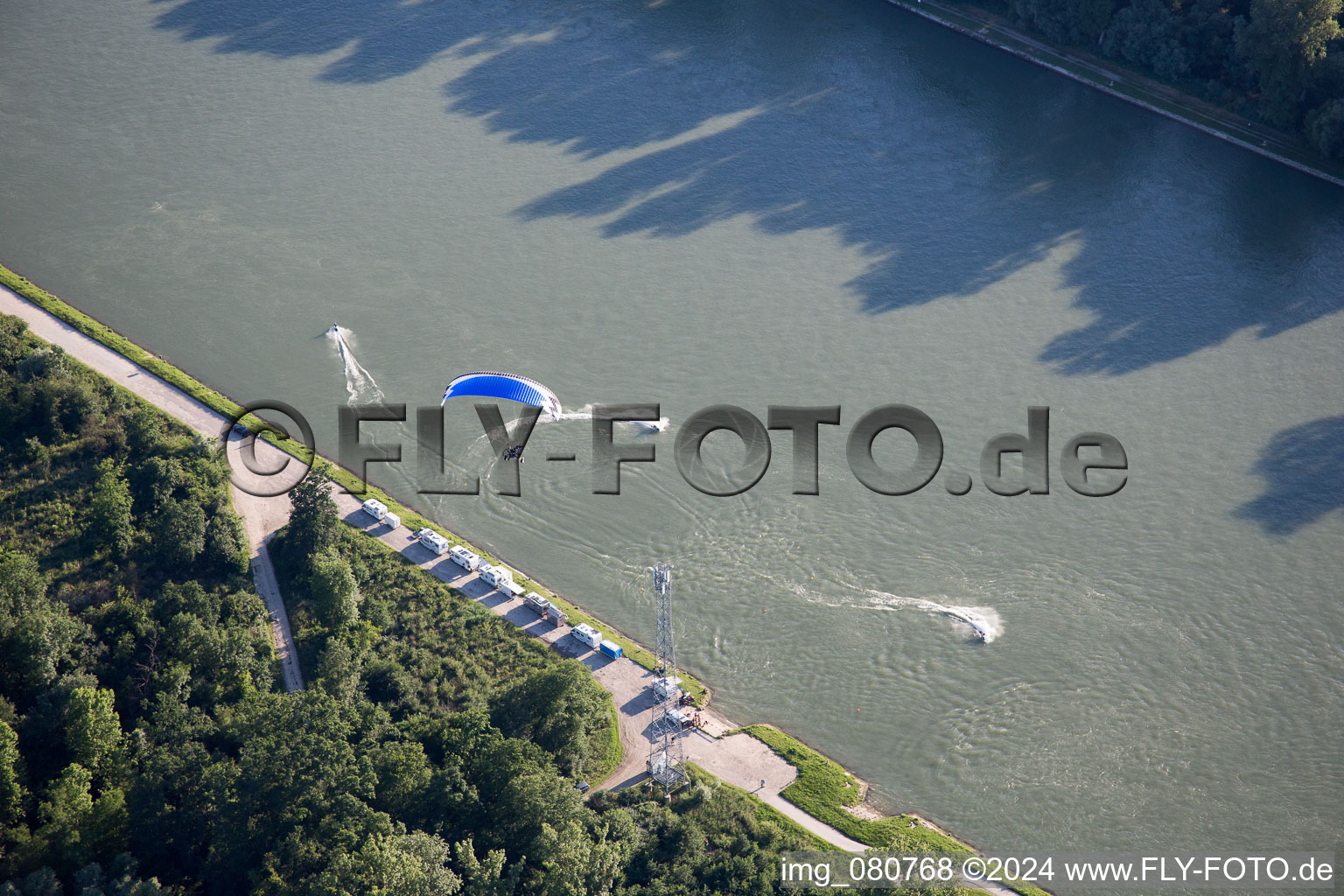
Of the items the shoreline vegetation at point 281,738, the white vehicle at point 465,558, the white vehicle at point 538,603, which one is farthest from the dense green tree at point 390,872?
the white vehicle at point 465,558

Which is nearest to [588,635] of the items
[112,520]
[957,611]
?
[957,611]

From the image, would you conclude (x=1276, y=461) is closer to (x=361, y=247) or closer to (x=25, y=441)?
(x=361, y=247)

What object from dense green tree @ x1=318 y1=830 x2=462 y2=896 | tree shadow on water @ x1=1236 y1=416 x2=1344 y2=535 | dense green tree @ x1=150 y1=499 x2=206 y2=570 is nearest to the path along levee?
dense green tree @ x1=150 y1=499 x2=206 y2=570

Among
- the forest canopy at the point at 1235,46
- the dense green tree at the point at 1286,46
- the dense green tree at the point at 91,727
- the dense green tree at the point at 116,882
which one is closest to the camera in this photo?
the dense green tree at the point at 116,882

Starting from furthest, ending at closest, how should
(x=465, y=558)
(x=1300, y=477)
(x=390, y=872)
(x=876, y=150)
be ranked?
(x=876, y=150)
(x=1300, y=477)
(x=465, y=558)
(x=390, y=872)

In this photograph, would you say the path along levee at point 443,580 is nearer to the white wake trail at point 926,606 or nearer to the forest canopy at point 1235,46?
the white wake trail at point 926,606

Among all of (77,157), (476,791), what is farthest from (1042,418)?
(77,157)

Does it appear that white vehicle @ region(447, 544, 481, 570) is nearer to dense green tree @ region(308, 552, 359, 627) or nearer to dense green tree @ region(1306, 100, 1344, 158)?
dense green tree @ region(308, 552, 359, 627)

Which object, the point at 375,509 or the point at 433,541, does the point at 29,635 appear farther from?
the point at 433,541
